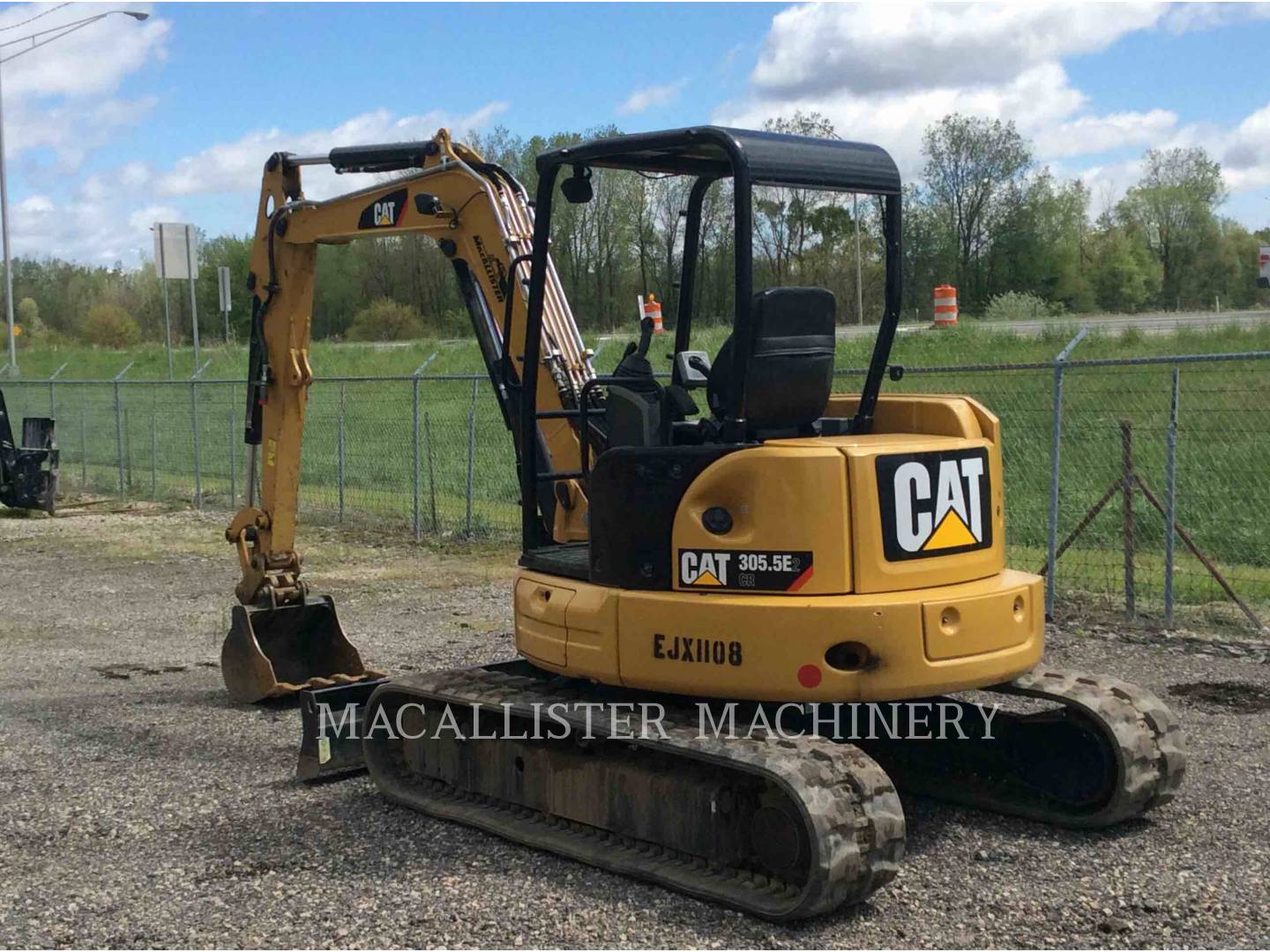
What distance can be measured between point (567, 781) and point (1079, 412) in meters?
9.83

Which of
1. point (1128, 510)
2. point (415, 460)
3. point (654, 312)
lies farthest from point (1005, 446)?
point (654, 312)

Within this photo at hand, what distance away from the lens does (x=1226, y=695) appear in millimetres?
8117

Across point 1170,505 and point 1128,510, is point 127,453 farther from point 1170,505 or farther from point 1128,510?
point 1170,505

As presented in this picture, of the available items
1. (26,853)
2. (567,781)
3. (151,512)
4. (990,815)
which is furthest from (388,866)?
(151,512)

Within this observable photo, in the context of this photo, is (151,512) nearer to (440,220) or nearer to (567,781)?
(440,220)

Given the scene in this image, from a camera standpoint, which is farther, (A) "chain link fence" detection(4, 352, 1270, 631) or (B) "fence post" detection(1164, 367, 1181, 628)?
(A) "chain link fence" detection(4, 352, 1270, 631)

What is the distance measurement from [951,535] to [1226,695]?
3.57 meters

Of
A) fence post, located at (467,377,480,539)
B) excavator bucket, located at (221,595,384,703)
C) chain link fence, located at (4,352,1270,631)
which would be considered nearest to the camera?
excavator bucket, located at (221,595,384,703)

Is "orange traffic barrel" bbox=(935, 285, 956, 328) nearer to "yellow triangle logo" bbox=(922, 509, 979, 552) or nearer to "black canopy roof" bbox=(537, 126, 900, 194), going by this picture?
"black canopy roof" bbox=(537, 126, 900, 194)

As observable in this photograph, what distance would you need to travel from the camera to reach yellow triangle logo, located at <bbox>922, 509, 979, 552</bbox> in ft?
17.7

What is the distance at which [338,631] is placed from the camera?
8.49 meters

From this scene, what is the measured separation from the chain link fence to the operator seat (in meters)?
4.77

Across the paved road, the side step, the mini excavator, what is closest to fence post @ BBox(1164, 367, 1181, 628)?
the mini excavator

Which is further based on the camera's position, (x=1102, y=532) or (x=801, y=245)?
(x=1102, y=532)
